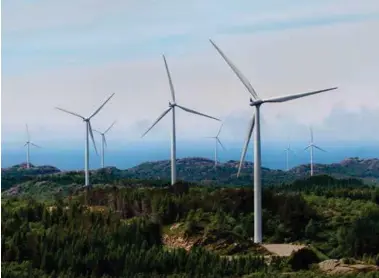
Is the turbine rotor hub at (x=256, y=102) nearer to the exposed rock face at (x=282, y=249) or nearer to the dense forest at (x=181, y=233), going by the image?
the dense forest at (x=181, y=233)

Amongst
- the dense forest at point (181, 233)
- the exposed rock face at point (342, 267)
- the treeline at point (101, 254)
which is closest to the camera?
the exposed rock face at point (342, 267)

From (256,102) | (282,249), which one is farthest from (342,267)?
(256,102)

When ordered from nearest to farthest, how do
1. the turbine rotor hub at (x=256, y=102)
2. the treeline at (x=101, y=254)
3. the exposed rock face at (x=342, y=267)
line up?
the exposed rock face at (x=342, y=267)
the treeline at (x=101, y=254)
the turbine rotor hub at (x=256, y=102)

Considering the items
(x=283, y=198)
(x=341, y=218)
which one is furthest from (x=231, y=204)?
(x=341, y=218)

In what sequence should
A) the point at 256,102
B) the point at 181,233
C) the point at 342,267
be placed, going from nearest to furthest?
1. the point at 342,267
2. the point at 256,102
3. the point at 181,233

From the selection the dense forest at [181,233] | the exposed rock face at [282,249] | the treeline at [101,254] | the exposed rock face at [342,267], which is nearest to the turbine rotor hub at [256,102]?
the dense forest at [181,233]

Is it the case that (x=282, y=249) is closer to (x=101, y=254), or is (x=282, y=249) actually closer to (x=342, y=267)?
(x=342, y=267)
